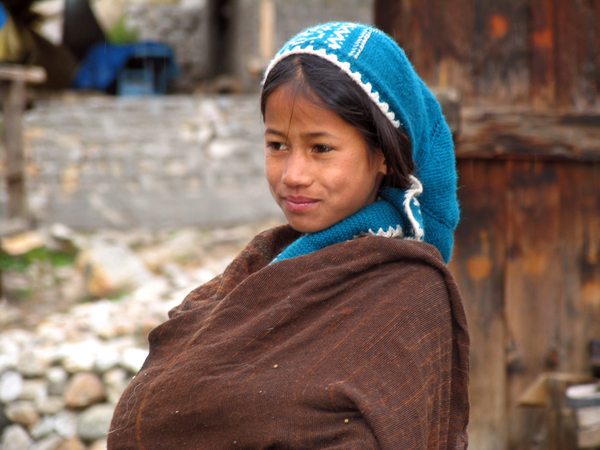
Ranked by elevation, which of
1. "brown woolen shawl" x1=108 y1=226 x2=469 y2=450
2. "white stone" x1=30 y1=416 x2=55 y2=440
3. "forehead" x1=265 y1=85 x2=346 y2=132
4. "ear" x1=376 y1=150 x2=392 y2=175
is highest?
"forehead" x1=265 y1=85 x2=346 y2=132

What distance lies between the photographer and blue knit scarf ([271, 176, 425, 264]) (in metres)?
1.38

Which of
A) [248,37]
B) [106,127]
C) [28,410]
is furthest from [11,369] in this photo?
[248,37]

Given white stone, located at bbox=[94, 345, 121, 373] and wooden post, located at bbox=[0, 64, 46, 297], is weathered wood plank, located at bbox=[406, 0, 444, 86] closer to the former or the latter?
white stone, located at bbox=[94, 345, 121, 373]

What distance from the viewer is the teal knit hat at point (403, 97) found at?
1.31m

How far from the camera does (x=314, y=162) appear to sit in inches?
52.5

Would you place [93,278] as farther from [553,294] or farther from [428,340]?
[428,340]

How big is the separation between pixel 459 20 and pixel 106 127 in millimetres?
6134

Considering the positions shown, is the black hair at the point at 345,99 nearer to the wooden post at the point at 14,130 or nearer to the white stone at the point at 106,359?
the white stone at the point at 106,359

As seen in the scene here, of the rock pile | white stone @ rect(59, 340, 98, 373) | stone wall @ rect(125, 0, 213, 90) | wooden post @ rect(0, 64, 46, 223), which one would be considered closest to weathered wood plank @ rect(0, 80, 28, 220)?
wooden post @ rect(0, 64, 46, 223)

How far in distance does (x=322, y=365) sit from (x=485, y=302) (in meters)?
1.59

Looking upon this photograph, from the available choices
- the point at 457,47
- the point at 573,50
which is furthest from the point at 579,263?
the point at 457,47

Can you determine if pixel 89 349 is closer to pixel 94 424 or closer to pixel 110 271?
pixel 94 424

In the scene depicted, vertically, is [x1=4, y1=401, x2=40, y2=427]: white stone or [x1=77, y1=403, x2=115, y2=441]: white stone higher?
[x1=77, y1=403, x2=115, y2=441]: white stone

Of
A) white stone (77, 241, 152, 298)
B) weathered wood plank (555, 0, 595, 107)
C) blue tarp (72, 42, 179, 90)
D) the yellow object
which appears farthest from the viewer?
blue tarp (72, 42, 179, 90)
